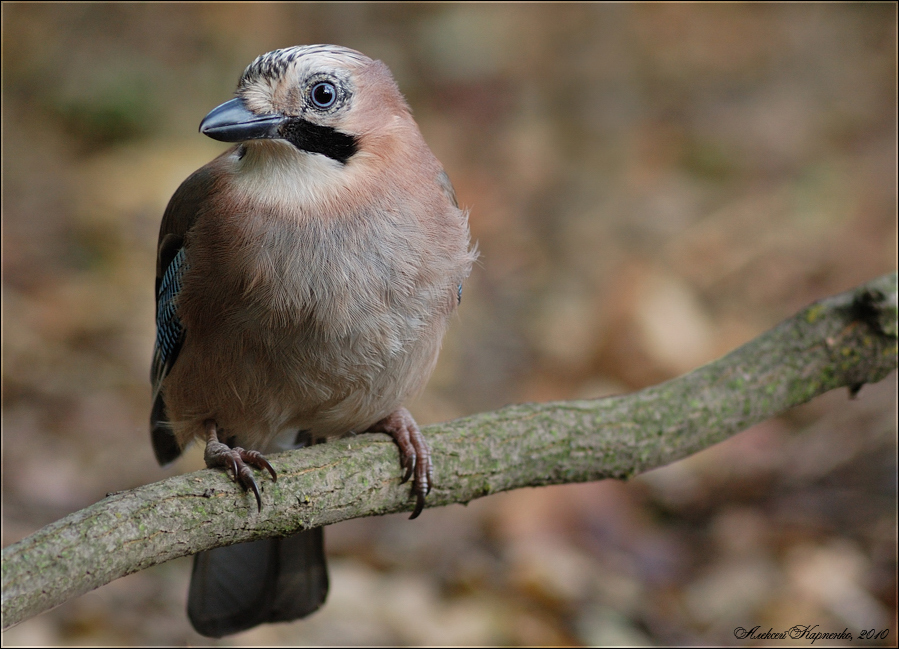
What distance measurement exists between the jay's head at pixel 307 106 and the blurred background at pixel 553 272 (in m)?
2.36

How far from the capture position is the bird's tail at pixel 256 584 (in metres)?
3.68

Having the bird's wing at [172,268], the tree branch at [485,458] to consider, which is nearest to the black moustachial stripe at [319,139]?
the bird's wing at [172,268]

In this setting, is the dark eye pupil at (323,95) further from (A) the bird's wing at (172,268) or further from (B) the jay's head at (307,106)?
(A) the bird's wing at (172,268)

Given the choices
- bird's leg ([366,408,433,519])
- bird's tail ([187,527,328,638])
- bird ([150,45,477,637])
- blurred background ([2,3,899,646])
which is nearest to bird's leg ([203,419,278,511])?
bird ([150,45,477,637])

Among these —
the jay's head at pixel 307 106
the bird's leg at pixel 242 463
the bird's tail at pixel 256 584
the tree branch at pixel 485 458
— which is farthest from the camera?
the bird's tail at pixel 256 584

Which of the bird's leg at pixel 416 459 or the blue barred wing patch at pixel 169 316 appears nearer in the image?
the bird's leg at pixel 416 459

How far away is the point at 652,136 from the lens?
9.42 m

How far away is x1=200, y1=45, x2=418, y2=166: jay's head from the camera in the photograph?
2.78 metres

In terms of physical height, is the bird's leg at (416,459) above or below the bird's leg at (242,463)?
below

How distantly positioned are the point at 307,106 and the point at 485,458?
4.26 ft

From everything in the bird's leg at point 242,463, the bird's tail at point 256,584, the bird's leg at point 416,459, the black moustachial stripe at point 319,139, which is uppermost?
the black moustachial stripe at point 319,139

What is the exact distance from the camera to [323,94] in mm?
2900

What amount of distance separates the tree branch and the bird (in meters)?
0.11

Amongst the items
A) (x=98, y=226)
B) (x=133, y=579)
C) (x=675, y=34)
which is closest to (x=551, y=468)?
(x=133, y=579)
